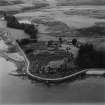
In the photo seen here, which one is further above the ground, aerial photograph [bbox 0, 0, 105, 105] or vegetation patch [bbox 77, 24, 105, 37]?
vegetation patch [bbox 77, 24, 105, 37]

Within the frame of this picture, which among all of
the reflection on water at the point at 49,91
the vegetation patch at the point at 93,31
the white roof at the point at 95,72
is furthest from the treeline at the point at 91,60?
the vegetation patch at the point at 93,31

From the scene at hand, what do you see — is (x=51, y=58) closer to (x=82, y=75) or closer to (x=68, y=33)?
(x=82, y=75)

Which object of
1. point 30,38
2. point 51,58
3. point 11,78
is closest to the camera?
point 11,78

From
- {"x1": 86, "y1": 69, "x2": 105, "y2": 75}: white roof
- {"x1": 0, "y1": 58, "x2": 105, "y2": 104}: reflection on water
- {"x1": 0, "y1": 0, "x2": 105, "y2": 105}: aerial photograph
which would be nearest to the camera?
{"x1": 0, "y1": 58, "x2": 105, "y2": 104}: reflection on water

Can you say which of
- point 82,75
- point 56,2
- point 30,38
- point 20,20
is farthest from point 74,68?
point 56,2

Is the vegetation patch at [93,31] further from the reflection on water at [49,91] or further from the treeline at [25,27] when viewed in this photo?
the reflection on water at [49,91]

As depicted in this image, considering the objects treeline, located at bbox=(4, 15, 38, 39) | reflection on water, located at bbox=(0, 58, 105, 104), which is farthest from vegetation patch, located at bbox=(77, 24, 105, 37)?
reflection on water, located at bbox=(0, 58, 105, 104)

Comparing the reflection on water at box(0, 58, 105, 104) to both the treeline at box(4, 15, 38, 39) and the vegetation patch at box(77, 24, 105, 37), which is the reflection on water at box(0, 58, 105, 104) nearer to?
the treeline at box(4, 15, 38, 39)

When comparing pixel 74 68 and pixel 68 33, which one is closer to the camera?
pixel 74 68

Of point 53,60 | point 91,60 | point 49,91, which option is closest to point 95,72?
point 91,60
